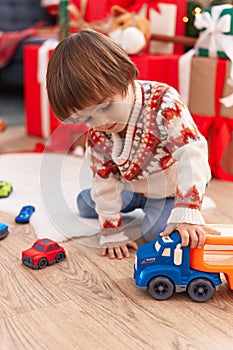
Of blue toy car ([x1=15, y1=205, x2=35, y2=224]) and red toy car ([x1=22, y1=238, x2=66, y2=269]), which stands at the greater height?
red toy car ([x1=22, y1=238, x2=66, y2=269])

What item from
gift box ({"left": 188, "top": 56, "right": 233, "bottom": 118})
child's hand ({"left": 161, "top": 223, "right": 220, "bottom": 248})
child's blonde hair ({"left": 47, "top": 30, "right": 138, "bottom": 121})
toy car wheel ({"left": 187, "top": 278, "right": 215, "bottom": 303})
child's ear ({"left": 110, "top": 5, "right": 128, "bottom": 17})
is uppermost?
child's ear ({"left": 110, "top": 5, "right": 128, "bottom": 17})

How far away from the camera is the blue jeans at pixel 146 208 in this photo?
1.03m

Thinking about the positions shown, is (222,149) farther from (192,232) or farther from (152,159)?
(192,232)

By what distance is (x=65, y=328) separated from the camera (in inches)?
28.5

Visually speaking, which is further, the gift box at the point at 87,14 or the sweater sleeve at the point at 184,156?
the gift box at the point at 87,14

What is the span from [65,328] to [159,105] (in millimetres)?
416

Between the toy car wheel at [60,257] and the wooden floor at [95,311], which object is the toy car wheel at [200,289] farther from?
the toy car wheel at [60,257]

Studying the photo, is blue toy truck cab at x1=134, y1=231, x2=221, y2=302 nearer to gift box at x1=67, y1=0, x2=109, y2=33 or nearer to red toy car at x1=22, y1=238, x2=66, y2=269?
red toy car at x1=22, y1=238, x2=66, y2=269

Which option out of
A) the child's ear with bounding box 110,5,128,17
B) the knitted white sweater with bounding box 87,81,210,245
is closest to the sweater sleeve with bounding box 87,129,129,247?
the knitted white sweater with bounding box 87,81,210,245

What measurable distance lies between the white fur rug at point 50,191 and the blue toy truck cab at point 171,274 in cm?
27

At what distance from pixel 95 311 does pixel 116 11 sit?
3.56 feet

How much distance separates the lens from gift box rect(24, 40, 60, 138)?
5.68 feet

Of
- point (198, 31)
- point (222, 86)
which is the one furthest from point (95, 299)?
point (198, 31)

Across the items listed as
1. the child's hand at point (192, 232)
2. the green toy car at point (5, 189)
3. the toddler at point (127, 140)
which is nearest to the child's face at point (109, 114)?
the toddler at point (127, 140)
